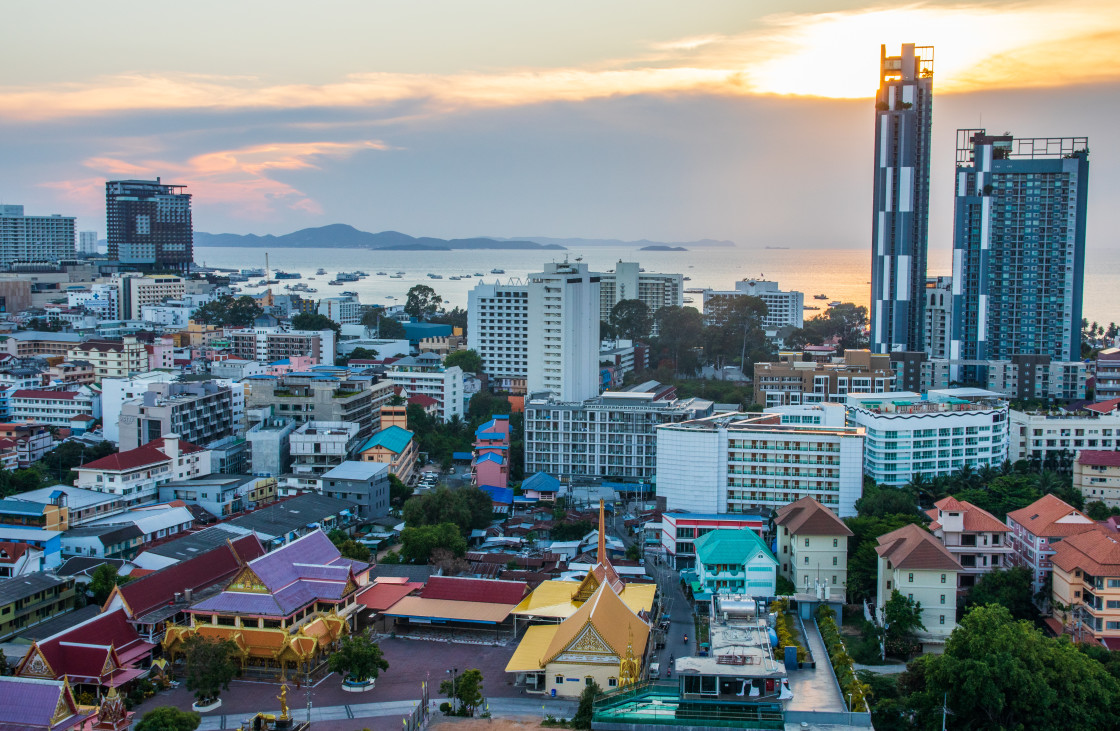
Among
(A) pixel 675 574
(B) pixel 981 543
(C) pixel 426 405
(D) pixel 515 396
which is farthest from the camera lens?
(D) pixel 515 396

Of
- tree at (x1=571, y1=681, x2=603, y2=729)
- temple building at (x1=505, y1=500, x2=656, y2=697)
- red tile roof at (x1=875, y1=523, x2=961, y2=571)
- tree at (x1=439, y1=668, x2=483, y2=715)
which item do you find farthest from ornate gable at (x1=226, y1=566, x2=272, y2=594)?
red tile roof at (x1=875, y1=523, x2=961, y2=571)

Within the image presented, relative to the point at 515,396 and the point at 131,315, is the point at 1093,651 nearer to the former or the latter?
the point at 515,396

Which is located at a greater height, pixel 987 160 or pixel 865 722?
pixel 987 160

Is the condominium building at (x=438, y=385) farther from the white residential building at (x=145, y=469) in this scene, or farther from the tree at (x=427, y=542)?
the tree at (x=427, y=542)

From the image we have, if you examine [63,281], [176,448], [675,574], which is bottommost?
[675,574]

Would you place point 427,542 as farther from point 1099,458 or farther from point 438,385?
point 1099,458

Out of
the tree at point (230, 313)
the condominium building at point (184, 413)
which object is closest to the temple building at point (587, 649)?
the condominium building at point (184, 413)

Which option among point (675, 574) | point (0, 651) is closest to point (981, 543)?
point (675, 574)
